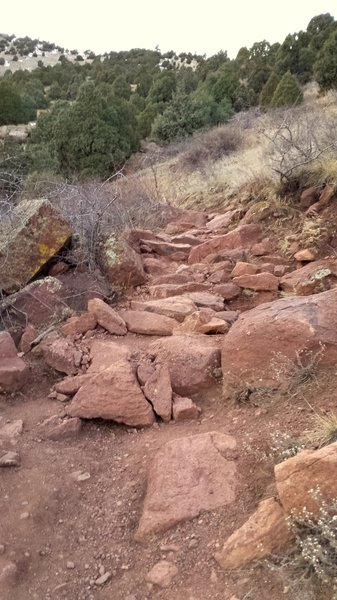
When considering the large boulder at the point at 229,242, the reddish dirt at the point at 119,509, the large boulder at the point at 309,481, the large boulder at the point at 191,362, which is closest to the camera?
the large boulder at the point at 309,481

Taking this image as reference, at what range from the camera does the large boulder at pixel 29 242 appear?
16.0ft

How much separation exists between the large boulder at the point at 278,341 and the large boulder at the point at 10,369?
139 cm

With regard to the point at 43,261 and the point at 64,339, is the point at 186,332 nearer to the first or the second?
the point at 64,339

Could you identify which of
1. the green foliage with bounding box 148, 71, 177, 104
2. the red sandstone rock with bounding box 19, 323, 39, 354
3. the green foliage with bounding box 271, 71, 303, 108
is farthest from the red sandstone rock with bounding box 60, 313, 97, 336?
the green foliage with bounding box 148, 71, 177, 104

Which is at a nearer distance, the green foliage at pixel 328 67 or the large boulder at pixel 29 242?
the large boulder at pixel 29 242

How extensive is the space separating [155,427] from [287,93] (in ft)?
51.5

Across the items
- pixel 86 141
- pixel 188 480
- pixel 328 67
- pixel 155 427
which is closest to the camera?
pixel 188 480

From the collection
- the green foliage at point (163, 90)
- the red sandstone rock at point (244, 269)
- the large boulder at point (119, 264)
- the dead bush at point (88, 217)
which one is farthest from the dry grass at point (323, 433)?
the green foliage at point (163, 90)

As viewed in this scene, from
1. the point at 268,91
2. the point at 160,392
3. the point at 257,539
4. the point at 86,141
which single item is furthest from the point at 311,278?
the point at 268,91

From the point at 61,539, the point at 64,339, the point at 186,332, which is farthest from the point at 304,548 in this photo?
the point at 64,339

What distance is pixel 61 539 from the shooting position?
7.85 feet

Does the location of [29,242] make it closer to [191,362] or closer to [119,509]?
[191,362]

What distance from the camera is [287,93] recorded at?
16641 millimetres

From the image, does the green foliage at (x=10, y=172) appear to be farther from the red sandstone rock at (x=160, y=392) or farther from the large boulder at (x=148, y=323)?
the red sandstone rock at (x=160, y=392)
